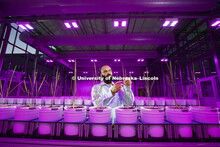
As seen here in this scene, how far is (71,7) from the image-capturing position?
2840 mm

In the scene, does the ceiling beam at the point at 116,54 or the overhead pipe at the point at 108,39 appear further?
the ceiling beam at the point at 116,54

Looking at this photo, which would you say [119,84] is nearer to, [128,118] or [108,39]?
[128,118]

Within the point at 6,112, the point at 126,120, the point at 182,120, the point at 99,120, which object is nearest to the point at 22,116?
the point at 6,112

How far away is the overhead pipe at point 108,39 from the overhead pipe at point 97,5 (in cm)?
217

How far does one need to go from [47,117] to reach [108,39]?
4812mm

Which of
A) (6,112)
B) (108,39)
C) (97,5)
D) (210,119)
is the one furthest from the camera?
(108,39)

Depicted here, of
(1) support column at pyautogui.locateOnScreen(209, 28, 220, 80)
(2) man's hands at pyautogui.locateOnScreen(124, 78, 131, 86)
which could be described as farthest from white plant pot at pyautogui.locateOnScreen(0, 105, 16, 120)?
(1) support column at pyautogui.locateOnScreen(209, 28, 220, 80)

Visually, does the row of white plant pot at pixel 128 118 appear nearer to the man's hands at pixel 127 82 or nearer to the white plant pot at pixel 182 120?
the white plant pot at pixel 182 120

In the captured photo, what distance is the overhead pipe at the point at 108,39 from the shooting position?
5027 mm

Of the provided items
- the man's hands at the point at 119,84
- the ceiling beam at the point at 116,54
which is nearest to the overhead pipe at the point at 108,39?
the ceiling beam at the point at 116,54

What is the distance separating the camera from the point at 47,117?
0.77m

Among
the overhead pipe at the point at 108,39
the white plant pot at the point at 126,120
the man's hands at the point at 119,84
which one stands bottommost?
the white plant pot at the point at 126,120

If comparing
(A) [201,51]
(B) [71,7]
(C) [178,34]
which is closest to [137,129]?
(B) [71,7]

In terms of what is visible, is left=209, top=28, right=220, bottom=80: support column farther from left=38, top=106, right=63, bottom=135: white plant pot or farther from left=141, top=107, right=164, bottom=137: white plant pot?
left=38, top=106, right=63, bottom=135: white plant pot
